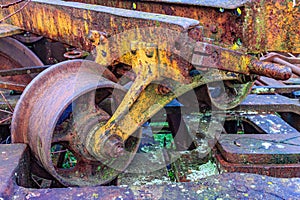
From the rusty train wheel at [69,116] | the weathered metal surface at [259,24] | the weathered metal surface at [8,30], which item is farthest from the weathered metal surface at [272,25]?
the weathered metal surface at [8,30]

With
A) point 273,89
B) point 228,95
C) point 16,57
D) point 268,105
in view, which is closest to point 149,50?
point 228,95

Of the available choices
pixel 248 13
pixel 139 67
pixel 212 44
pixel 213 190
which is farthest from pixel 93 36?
pixel 213 190

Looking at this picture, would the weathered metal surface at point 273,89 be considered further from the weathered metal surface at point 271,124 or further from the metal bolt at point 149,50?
the metal bolt at point 149,50

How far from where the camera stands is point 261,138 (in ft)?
8.14

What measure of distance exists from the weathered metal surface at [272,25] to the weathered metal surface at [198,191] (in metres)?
0.71

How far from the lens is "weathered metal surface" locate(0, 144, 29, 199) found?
1764 millimetres

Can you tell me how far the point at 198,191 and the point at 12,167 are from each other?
0.98 metres

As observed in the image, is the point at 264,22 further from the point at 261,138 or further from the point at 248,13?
the point at 261,138

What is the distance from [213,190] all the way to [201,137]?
0.90 meters

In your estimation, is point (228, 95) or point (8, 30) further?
point (8, 30)

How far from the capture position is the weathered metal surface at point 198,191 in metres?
1.78

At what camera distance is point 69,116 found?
94.2 inches

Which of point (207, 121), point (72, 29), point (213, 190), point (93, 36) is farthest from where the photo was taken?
point (207, 121)

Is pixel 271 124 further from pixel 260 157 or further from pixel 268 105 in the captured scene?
pixel 260 157
